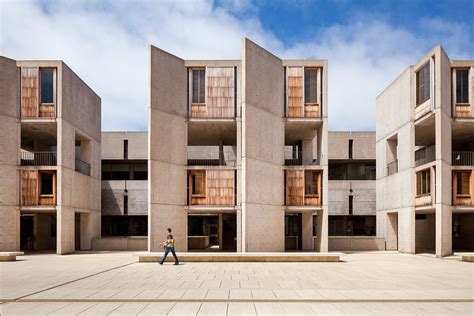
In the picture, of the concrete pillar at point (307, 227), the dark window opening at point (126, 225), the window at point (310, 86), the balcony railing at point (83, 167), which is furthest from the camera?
the dark window opening at point (126, 225)

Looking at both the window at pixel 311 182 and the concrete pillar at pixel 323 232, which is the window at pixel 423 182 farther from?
the window at pixel 311 182

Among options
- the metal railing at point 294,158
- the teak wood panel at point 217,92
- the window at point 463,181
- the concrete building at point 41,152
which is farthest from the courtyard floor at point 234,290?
the metal railing at point 294,158

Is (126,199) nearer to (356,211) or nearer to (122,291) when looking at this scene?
(356,211)

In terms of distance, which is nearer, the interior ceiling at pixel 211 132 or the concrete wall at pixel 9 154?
the concrete wall at pixel 9 154

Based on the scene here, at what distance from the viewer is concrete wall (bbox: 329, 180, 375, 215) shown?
4206 centimetres

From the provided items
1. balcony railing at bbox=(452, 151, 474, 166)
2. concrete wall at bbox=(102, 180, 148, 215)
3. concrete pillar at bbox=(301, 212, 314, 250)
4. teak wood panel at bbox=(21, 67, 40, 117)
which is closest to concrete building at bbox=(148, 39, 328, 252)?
concrete pillar at bbox=(301, 212, 314, 250)

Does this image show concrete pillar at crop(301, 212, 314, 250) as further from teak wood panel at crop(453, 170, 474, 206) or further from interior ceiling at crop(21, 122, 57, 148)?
interior ceiling at crop(21, 122, 57, 148)

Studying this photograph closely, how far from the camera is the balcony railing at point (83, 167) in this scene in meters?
33.5

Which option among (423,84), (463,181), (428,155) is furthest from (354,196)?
(423,84)

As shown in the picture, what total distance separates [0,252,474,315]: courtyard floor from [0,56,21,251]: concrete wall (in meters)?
8.62

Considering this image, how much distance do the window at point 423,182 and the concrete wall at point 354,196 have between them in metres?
12.6

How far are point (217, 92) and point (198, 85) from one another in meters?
1.40

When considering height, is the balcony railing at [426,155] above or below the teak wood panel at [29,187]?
above

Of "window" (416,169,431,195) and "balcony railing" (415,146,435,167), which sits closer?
"window" (416,169,431,195)
